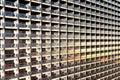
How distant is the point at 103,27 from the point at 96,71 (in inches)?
770

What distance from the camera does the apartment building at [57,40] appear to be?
47688 millimetres

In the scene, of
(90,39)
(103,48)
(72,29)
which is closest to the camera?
(72,29)

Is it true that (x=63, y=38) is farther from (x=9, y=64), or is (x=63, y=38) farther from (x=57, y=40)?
(x=9, y=64)

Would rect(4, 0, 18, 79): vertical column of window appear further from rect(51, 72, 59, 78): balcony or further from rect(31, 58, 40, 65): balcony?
rect(51, 72, 59, 78): balcony

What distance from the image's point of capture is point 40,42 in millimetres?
54531

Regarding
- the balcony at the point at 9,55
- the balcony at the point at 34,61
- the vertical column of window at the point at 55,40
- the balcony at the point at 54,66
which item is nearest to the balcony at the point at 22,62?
the balcony at the point at 34,61

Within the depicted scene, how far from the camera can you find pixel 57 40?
6091 centimetres

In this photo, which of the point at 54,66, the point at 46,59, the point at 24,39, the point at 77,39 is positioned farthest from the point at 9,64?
the point at 77,39

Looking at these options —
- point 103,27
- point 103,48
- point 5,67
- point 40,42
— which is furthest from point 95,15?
point 5,67

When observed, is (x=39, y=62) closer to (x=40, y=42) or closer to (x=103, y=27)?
(x=40, y=42)

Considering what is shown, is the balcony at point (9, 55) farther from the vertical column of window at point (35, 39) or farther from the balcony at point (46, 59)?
the balcony at point (46, 59)

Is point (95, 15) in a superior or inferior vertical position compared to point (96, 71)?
superior

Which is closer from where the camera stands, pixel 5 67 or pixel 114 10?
pixel 5 67

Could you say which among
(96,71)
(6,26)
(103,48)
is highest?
(6,26)
